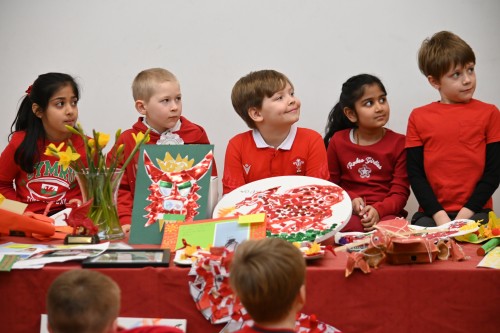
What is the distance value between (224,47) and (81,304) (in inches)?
96.8

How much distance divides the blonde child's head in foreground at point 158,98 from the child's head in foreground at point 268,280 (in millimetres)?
1620

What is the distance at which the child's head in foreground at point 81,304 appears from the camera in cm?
164

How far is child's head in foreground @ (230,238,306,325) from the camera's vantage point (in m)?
1.73

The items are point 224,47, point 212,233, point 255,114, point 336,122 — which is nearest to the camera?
point 212,233

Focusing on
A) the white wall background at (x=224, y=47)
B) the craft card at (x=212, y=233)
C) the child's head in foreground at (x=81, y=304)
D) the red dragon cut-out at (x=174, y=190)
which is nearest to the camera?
the child's head in foreground at (x=81, y=304)

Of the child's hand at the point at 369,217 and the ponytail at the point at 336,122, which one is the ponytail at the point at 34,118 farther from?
the child's hand at the point at 369,217

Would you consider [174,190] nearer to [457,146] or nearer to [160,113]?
[160,113]

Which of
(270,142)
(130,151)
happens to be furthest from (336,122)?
(130,151)

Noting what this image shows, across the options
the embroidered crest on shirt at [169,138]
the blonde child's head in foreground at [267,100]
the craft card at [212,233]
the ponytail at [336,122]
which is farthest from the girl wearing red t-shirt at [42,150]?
the ponytail at [336,122]

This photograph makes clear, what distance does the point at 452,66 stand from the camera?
3.11 metres

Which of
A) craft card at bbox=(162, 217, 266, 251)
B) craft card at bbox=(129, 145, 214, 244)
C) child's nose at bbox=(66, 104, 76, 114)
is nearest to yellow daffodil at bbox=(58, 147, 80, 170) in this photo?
craft card at bbox=(129, 145, 214, 244)

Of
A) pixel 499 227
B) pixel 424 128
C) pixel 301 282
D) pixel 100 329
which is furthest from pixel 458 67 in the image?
pixel 100 329

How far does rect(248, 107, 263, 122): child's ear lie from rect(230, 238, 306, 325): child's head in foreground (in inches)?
59.8

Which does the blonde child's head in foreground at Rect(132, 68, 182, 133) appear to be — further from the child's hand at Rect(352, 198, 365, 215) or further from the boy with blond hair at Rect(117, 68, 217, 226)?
the child's hand at Rect(352, 198, 365, 215)
